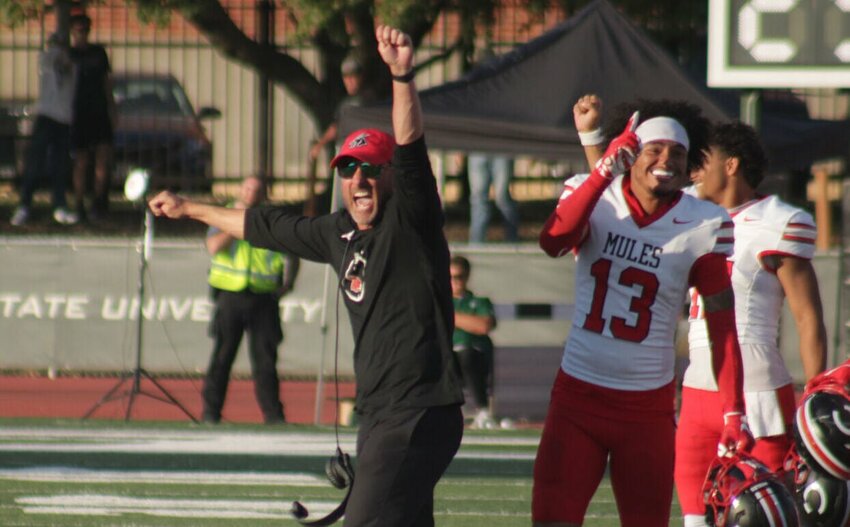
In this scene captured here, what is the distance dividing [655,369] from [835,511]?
0.96 m

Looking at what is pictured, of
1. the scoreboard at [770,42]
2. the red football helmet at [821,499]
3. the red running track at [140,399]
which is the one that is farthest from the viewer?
the red running track at [140,399]

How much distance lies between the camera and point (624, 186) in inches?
229

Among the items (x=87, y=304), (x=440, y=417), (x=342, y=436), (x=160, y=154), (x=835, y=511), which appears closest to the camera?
(x=440, y=417)

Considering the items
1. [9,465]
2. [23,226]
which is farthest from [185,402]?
[23,226]

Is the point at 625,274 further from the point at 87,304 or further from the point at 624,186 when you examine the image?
the point at 87,304

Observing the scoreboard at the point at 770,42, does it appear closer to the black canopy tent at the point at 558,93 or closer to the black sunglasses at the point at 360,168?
the black canopy tent at the point at 558,93

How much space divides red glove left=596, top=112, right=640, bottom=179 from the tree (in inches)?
460

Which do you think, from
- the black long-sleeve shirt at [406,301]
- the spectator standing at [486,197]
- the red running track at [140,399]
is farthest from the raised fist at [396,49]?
the spectator standing at [486,197]

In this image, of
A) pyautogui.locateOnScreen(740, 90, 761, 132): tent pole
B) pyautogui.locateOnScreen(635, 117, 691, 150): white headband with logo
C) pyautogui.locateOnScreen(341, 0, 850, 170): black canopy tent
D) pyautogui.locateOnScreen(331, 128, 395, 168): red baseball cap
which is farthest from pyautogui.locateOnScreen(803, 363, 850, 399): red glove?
pyautogui.locateOnScreen(341, 0, 850, 170): black canopy tent

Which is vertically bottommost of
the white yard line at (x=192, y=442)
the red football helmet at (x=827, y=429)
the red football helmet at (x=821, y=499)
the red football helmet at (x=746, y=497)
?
the white yard line at (x=192, y=442)

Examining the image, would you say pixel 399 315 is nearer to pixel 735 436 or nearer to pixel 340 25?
pixel 735 436

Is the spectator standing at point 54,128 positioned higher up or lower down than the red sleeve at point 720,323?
higher up

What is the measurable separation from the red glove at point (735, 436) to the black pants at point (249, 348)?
7.13 m

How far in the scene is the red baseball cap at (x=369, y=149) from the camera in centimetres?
546
